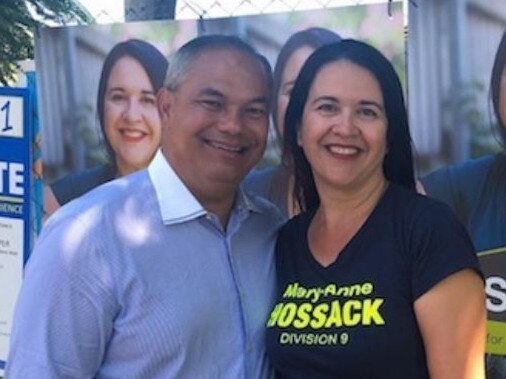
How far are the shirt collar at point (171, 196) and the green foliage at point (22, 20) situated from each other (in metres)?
4.00

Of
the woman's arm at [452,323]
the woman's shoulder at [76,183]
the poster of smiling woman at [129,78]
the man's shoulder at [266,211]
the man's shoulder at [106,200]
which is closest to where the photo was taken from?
the woman's arm at [452,323]

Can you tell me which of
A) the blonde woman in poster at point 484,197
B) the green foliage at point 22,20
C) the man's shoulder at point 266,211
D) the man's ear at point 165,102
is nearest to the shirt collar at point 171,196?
the man's ear at point 165,102

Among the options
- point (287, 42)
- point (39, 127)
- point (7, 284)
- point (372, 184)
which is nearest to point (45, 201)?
point (39, 127)

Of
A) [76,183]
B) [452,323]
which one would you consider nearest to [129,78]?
[76,183]

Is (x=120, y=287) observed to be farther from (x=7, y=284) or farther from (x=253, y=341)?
(x=7, y=284)

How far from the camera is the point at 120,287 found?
181cm

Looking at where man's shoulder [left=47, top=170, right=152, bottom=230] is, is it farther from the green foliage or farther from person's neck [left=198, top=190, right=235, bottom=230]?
the green foliage

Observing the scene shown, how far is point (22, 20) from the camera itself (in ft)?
21.3

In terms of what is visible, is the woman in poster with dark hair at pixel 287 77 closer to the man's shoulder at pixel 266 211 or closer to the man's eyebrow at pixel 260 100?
the man's shoulder at pixel 266 211

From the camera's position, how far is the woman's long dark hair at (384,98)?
1964mm

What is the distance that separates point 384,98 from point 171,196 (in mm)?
552

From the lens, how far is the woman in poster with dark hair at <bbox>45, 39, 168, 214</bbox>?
2.92 metres

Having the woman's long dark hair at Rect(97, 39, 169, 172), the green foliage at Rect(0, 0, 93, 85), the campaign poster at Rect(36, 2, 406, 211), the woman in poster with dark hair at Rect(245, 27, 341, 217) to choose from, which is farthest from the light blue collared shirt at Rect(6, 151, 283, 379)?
the green foliage at Rect(0, 0, 93, 85)

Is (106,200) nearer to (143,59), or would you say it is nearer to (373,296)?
(373,296)
